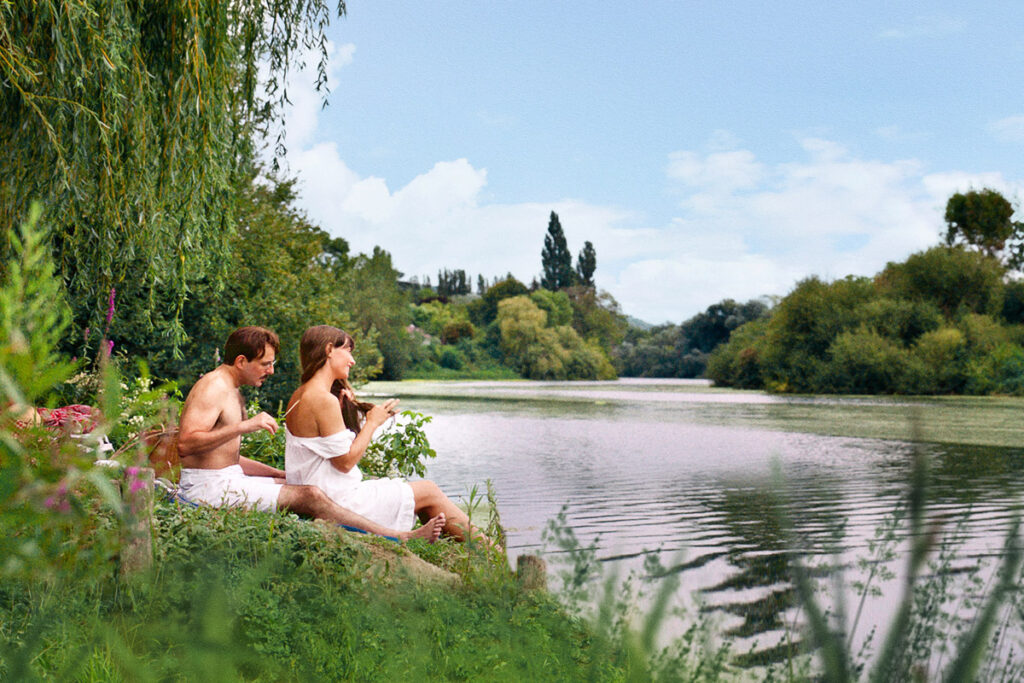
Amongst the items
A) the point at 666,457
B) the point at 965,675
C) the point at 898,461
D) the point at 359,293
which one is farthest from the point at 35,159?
the point at 359,293

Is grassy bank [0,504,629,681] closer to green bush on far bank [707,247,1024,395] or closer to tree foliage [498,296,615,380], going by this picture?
green bush on far bank [707,247,1024,395]

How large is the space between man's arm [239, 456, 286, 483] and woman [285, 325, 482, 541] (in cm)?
54

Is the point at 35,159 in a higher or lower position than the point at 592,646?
higher

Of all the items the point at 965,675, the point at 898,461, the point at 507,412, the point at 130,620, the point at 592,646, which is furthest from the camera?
the point at 507,412

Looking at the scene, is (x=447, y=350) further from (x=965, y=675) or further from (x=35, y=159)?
(x=965, y=675)

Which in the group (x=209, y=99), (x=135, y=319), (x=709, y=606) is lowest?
(x=709, y=606)

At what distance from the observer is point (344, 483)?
16.6ft

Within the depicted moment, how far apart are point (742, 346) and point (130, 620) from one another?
47.7 metres

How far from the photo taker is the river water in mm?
1120

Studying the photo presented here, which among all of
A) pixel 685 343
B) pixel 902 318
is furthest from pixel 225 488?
pixel 685 343

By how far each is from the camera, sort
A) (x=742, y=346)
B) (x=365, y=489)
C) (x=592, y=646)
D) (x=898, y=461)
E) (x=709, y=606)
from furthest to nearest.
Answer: (x=742, y=346)
(x=898, y=461)
(x=365, y=489)
(x=709, y=606)
(x=592, y=646)

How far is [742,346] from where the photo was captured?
48.7 m

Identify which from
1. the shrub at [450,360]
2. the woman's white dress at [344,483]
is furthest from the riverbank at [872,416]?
the shrub at [450,360]

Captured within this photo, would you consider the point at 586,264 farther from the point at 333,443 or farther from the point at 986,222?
the point at 333,443
